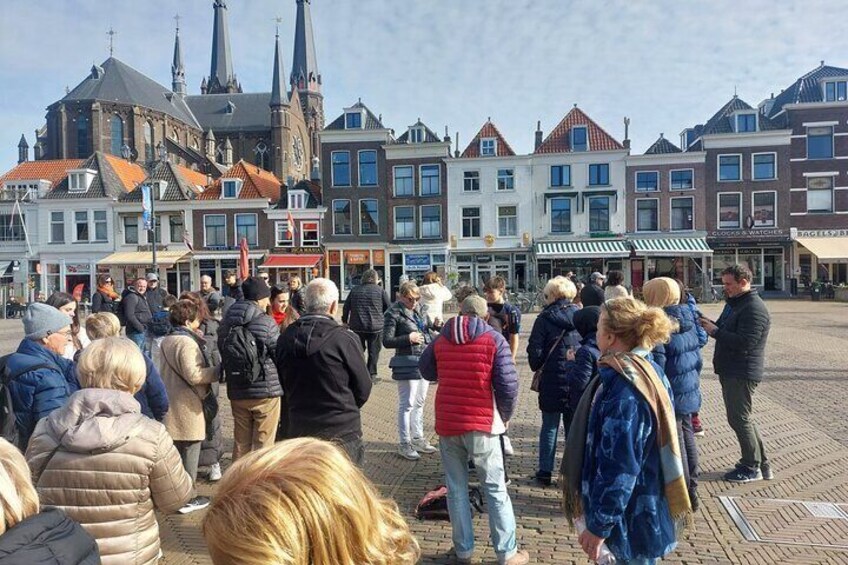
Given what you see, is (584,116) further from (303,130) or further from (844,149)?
(303,130)

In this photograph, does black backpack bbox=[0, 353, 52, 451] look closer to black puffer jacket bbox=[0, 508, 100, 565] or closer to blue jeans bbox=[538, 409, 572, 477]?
black puffer jacket bbox=[0, 508, 100, 565]

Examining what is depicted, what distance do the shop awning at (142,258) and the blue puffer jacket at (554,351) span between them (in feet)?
98.4

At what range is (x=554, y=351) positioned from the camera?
4.73 m

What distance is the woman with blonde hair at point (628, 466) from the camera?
2383 mm

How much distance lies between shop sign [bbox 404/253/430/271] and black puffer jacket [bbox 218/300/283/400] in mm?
26316

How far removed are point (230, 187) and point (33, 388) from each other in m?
30.8

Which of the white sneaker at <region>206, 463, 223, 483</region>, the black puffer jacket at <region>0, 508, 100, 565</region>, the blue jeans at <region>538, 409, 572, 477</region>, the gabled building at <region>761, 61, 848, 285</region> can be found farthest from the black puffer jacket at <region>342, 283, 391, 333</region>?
the gabled building at <region>761, 61, 848, 285</region>

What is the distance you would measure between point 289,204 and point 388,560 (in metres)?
31.9

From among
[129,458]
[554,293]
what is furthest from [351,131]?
[129,458]

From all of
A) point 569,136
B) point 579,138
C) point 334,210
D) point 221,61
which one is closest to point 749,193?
point 579,138

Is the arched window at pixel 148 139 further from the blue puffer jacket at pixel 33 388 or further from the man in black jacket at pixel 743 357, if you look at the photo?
the man in black jacket at pixel 743 357

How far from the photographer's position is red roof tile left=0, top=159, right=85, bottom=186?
3622 cm

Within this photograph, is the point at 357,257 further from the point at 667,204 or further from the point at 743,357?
the point at 743,357

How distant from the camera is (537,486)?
15.8ft
